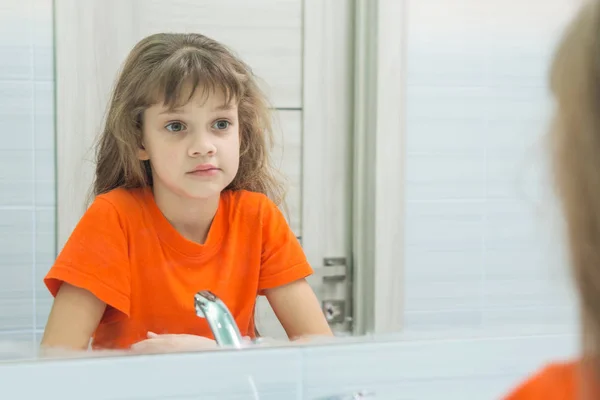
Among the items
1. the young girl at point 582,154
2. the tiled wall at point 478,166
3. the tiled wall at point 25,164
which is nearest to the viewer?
the young girl at point 582,154

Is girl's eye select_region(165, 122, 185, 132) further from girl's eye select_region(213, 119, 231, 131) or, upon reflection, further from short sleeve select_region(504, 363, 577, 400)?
short sleeve select_region(504, 363, 577, 400)

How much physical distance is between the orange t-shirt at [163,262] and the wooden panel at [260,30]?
142 mm

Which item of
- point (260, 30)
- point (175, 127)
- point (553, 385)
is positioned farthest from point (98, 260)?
point (553, 385)

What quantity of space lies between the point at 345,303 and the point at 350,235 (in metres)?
0.09

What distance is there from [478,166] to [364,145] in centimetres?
18

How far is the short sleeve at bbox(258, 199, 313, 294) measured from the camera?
2.88 feet

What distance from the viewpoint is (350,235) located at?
0.89 metres

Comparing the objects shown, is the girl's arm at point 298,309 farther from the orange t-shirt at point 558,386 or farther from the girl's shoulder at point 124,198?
the orange t-shirt at point 558,386

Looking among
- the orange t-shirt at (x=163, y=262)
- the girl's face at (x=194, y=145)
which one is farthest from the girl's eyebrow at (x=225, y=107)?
the orange t-shirt at (x=163, y=262)

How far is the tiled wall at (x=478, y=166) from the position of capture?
3.08 feet

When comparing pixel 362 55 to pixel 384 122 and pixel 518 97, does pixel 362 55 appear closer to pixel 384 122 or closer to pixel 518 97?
pixel 384 122

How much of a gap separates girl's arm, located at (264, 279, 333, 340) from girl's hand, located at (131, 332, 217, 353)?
89mm

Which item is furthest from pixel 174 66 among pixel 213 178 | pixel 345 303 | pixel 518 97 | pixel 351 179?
pixel 518 97

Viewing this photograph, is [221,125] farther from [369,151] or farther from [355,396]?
[355,396]
